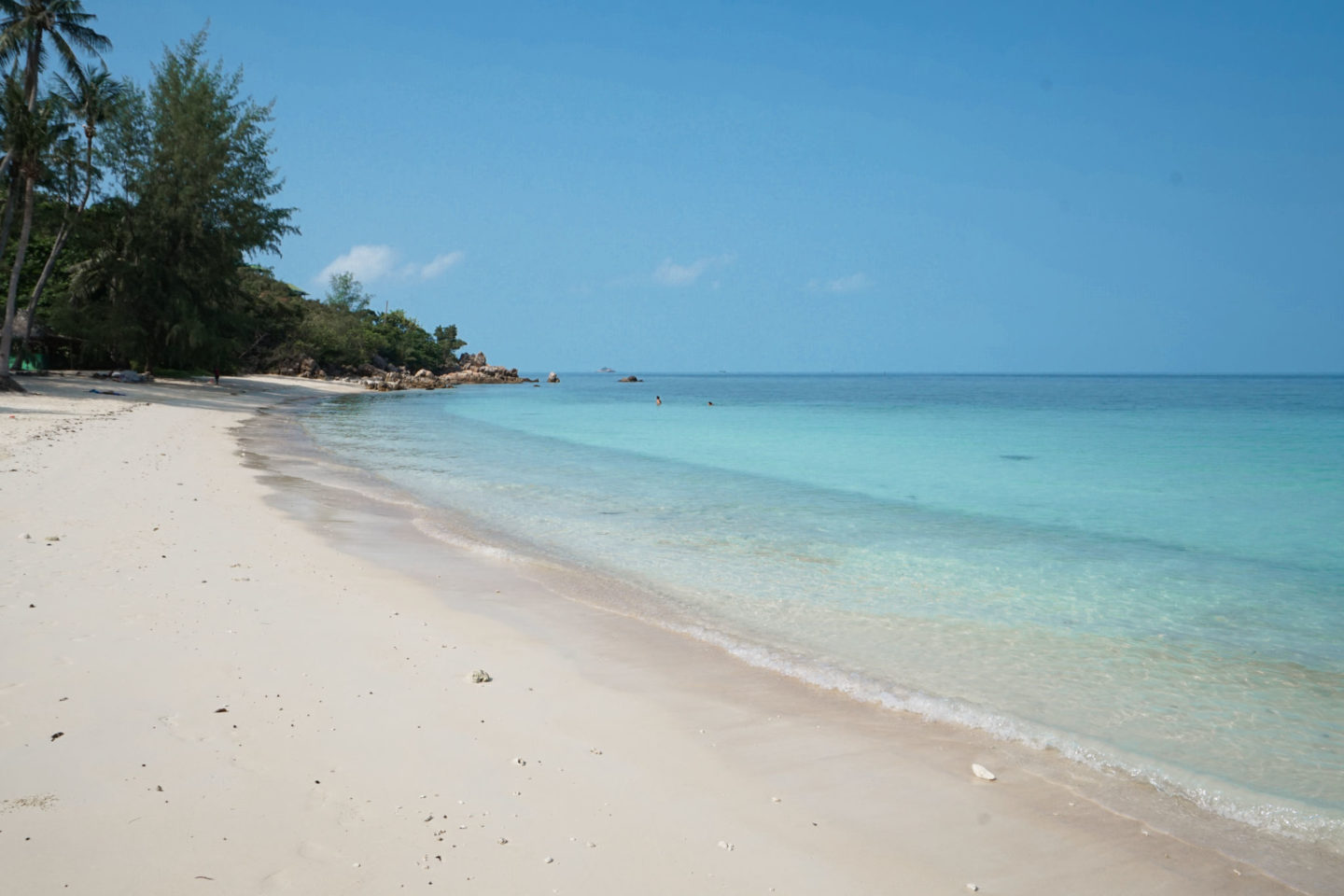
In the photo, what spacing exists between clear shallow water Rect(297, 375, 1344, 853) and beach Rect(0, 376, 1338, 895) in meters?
0.75

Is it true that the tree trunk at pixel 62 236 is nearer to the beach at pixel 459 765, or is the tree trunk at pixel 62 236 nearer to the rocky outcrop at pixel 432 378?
the rocky outcrop at pixel 432 378

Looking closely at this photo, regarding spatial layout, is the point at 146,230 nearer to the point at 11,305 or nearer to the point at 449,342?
the point at 11,305

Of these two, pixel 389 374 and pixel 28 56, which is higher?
pixel 28 56

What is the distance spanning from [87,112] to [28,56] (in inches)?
125


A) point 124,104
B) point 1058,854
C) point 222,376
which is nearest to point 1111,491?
point 1058,854

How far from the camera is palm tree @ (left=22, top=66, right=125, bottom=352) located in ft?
95.0

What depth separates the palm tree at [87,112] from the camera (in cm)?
2895

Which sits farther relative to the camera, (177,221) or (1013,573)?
(177,221)

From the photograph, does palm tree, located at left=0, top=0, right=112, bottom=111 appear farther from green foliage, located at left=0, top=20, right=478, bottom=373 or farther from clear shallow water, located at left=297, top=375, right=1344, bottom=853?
clear shallow water, located at left=297, top=375, right=1344, bottom=853

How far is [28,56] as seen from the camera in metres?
26.4

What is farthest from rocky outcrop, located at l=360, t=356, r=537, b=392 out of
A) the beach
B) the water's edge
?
the beach

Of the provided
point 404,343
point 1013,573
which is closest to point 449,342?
point 404,343

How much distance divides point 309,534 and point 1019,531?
9267mm

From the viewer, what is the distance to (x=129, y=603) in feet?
18.1
